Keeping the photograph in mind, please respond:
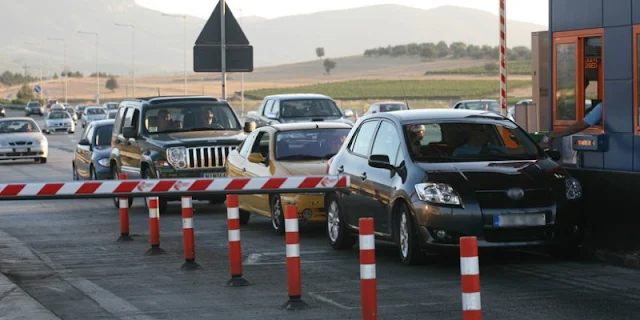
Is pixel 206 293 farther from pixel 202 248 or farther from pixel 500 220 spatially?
pixel 202 248

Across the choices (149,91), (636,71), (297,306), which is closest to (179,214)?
(636,71)

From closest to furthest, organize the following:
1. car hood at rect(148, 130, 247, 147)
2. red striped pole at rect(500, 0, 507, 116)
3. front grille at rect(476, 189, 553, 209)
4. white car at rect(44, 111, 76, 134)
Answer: front grille at rect(476, 189, 553, 209) < red striped pole at rect(500, 0, 507, 116) < car hood at rect(148, 130, 247, 147) < white car at rect(44, 111, 76, 134)

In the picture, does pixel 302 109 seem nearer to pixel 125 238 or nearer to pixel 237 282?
pixel 125 238

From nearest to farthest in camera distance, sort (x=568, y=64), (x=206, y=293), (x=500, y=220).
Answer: (x=206, y=293)
(x=500, y=220)
(x=568, y=64)

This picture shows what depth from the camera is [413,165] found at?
44.5ft

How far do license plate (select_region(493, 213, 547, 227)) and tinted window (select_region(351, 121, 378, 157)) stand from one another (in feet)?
7.61

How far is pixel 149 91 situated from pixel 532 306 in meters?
166

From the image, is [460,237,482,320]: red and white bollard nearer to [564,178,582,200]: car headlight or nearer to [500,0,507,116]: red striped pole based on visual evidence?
[564,178,582,200]: car headlight

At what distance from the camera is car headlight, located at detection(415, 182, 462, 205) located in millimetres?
12994

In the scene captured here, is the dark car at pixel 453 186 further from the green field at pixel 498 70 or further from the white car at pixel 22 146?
the green field at pixel 498 70

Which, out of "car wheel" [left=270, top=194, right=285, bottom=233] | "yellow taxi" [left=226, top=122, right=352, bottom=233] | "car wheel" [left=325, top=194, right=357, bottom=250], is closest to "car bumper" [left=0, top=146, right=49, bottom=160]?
"yellow taxi" [left=226, top=122, right=352, bottom=233]

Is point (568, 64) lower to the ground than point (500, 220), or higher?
higher

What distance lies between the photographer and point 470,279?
24.3 ft

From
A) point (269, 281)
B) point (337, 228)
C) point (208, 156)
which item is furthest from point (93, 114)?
point (269, 281)
